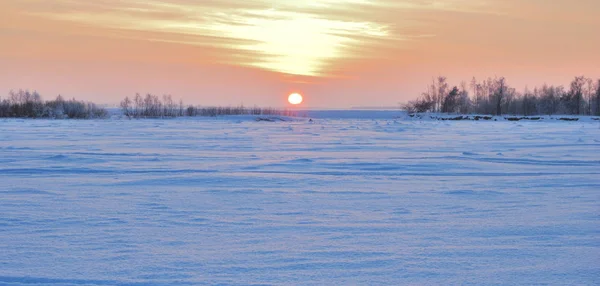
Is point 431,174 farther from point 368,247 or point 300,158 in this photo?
point 368,247

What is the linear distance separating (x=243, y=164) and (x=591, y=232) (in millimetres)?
5822

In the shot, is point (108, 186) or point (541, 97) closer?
→ point (108, 186)

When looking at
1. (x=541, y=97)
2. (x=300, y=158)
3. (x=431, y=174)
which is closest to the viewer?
(x=431, y=174)

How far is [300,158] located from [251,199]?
14.6 feet

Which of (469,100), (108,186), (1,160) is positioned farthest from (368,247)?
(469,100)

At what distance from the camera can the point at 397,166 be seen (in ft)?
28.2

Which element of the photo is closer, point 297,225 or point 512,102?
point 297,225

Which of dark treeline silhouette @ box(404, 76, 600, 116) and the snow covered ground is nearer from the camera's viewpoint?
the snow covered ground

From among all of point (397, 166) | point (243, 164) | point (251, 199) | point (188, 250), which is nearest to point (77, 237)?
point (188, 250)

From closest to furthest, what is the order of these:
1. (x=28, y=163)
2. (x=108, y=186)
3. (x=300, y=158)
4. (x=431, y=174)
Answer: (x=108, y=186) → (x=431, y=174) → (x=28, y=163) → (x=300, y=158)

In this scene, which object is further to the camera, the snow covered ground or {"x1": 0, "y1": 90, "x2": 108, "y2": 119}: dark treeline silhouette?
{"x1": 0, "y1": 90, "x2": 108, "y2": 119}: dark treeline silhouette

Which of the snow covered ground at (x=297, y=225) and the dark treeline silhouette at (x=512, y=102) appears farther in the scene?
the dark treeline silhouette at (x=512, y=102)

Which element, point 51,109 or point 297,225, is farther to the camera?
point 51,109

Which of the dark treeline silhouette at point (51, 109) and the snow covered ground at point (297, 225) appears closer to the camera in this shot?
the snow covered ground at point (297, 225)
